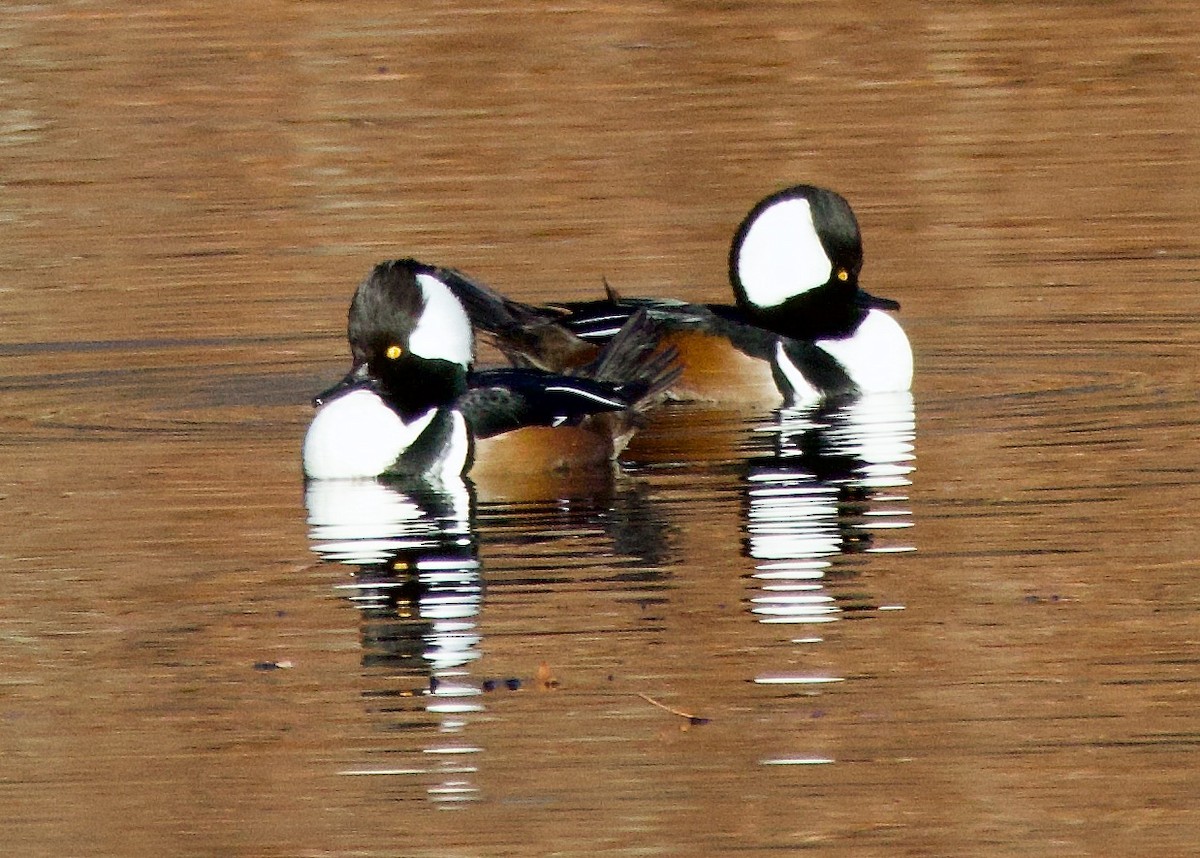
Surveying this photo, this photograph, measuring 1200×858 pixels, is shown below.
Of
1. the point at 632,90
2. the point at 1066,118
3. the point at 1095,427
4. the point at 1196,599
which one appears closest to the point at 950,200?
the point at 1066,118

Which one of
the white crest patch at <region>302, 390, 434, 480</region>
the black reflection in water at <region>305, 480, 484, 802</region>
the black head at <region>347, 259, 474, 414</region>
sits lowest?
the black reflection in water at <region>305, 480, 484, 802</region>

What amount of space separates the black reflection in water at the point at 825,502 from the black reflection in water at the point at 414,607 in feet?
2.97

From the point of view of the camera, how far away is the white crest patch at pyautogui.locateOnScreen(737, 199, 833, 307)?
11.8 meters

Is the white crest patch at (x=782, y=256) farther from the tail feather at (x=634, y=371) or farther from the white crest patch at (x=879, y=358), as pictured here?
the tail feather at (x=634, y=371)

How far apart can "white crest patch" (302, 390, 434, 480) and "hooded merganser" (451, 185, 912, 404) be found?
169cm

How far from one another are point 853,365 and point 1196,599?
3.93 metres

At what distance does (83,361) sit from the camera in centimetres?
1194

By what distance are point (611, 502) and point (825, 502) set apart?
756 millimetres

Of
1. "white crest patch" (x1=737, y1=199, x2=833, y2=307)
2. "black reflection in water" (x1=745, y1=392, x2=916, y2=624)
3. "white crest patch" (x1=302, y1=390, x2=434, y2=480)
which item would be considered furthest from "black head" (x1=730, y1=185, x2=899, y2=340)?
"white crest patch" (x1=302, y1=390, x2=434, y2=480)

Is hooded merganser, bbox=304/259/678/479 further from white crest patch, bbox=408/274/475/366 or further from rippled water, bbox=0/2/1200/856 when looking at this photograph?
rippled water, bbox=0/2/1200/856

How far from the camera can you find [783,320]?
38.9ft

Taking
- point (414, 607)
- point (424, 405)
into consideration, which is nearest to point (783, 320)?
point (424, 405)

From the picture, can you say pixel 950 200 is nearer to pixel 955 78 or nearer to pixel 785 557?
pixel 955 78

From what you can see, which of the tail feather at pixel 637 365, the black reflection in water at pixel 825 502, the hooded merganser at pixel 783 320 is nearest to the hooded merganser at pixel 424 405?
the tail feather at pixel 637 365
